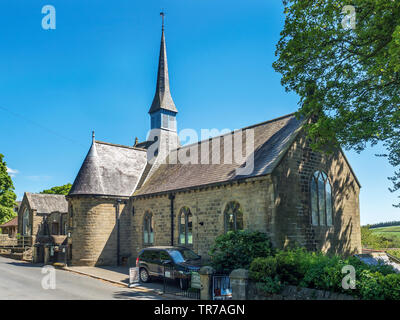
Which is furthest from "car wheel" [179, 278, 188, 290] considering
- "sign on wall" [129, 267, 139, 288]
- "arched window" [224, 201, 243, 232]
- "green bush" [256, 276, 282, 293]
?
"arched window" [224, 201, 243, 232]

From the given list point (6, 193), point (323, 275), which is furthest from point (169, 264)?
point (6, 193)

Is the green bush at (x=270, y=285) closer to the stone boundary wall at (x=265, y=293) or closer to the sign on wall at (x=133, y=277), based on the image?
the stone boundary wall at (x=265, y=293)

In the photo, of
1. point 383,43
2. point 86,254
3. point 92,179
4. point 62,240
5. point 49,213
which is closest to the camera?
point 383,43

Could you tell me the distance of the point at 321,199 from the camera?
19.3 meters

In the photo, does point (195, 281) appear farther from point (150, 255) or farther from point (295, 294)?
point (295, 294)

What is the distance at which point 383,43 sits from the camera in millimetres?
13398

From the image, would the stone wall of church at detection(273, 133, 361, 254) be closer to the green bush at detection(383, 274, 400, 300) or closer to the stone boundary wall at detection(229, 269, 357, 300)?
the stone boundary wall at detection(229, 269, 357, 300)

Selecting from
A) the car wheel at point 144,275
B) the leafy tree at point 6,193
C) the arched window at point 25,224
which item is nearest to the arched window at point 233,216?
the car wheel at point 144,275

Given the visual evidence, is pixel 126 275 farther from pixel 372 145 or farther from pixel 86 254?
pixel 372 145

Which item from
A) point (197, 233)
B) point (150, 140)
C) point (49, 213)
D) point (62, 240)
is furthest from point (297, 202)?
point (49, 213)

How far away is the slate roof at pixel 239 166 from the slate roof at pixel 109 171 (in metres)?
1.65

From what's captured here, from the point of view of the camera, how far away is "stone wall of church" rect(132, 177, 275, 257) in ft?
55.8
